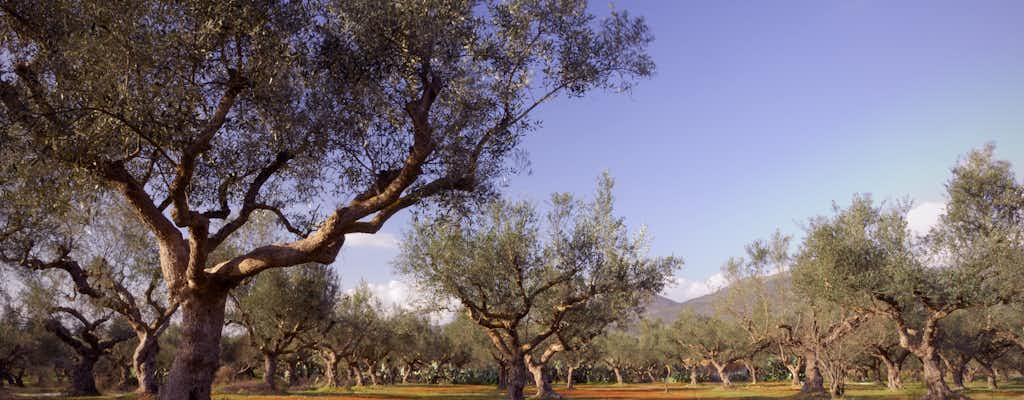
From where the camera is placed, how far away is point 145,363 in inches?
1583

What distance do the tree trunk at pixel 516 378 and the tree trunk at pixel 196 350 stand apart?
2264cm

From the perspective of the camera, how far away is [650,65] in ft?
53.1

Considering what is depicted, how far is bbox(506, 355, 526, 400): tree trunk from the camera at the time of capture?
3625 cm

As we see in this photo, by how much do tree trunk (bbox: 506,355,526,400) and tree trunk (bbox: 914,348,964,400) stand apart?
82.5ft

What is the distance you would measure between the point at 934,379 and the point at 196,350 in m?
41.8

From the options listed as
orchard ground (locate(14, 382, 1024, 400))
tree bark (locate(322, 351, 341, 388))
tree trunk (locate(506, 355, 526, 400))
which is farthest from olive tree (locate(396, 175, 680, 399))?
tree bark (locate(322, 351, 341, 388))

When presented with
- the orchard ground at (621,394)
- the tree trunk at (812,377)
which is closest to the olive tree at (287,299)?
the orchard ground at (621,394)

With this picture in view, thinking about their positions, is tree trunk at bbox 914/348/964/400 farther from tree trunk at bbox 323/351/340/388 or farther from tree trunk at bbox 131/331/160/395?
tree trunk at bbox 323/351/340/388

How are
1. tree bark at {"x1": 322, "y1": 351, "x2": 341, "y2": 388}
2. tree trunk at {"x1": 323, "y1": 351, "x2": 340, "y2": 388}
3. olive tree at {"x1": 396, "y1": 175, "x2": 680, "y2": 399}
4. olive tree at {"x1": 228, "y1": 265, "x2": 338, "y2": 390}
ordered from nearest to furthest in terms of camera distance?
olive tree at {"x1": 396, "y1": 175, "x2": 680, "y2": 399} → olive tree at {"x1": 228, "y1": 265, "x2": 338, "y2": 390} → tree bark at {"x1": 322, "y1": 351, "x2": 341, "y2": 388} → tree trunk at {"x1": 323, "y1": 351, "x2": 340, "y2": 388}

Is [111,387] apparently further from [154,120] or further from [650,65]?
[650,65]

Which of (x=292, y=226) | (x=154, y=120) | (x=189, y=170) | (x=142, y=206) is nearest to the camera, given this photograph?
(x=154, y=120)

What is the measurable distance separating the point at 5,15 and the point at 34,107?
2.03 metres

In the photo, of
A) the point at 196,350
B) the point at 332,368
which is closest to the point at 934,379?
the point at 196,350

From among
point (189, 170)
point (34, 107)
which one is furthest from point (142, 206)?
point (34, 107)
